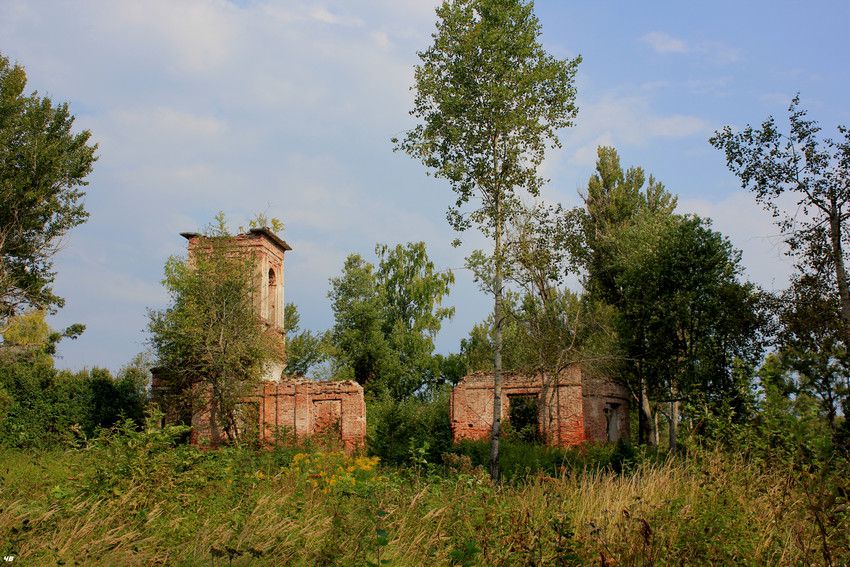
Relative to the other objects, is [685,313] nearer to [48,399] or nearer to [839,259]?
[839,259]

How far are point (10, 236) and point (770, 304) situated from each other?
2529 centimetres

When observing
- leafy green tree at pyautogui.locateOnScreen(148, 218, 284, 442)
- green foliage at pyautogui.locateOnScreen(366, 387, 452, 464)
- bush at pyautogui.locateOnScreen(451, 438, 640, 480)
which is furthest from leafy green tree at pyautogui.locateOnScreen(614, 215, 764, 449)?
leafy green tree at pyautogui.locateOnScreen(148, 218, 284, 442)

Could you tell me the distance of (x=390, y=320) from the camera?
42.8 m

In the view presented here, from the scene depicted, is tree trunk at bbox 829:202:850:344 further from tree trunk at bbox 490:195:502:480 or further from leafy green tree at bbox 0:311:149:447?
leafy green tree at bbox 0:311:149:447

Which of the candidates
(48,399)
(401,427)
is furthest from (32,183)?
(401,427)

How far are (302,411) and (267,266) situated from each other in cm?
618

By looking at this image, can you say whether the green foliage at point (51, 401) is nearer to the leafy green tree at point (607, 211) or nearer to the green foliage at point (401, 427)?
the green foliage at point (401, 427)

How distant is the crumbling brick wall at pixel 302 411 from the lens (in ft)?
92.2

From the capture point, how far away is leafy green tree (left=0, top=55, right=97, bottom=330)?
88.5 ft

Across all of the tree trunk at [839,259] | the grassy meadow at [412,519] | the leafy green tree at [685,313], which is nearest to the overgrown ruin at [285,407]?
the leafy green tree at [685,313]

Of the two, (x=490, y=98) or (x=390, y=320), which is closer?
(x=490, y=98)

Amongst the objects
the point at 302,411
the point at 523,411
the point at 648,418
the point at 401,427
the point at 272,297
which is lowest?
the point at 401,427

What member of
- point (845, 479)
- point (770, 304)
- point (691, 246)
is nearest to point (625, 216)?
point (691, 246)

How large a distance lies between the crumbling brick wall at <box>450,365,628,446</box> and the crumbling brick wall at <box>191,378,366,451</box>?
12.2 feet
